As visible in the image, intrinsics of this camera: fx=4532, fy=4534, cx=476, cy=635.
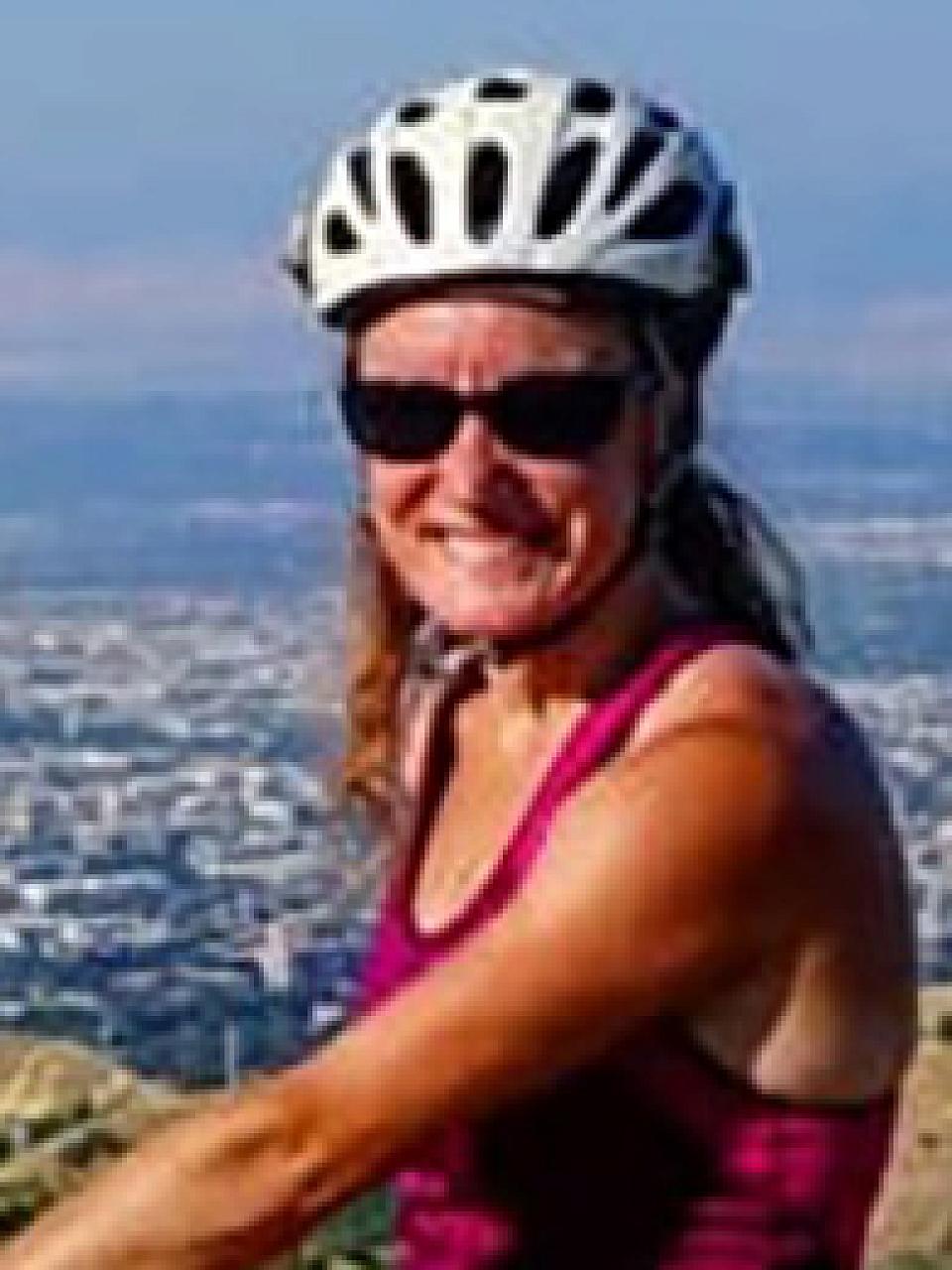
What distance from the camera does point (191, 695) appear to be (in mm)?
26062

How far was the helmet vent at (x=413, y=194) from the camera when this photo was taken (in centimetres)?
410

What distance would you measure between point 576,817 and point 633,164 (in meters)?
0.71

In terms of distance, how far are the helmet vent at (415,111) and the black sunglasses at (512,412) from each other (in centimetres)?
28

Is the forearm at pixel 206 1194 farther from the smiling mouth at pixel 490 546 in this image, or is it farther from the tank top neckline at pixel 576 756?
the smiling mouth at pixel 490 546

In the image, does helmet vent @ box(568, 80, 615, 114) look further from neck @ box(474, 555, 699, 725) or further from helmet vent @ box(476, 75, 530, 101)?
neck @ box(474, 555, 699, 725)

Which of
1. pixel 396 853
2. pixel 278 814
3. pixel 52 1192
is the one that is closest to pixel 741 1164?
pixel 396 853

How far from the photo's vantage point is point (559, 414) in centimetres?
396

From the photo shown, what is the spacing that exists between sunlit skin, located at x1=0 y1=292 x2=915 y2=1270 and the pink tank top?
0.04 metres

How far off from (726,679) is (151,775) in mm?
23079

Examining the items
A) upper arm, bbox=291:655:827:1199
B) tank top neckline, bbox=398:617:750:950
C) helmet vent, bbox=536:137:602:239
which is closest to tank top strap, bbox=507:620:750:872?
tank top neckline, bbox=398:617:750:950

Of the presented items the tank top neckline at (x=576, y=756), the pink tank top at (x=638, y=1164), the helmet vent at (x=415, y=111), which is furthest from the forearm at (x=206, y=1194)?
the helmet vent at (x=415, y=111)

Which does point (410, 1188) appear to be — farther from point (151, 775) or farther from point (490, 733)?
point (151, 775)

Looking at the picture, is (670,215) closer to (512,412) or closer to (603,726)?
(512,412)

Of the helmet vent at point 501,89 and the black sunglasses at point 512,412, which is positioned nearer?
the black sunglasses at point 512,412
